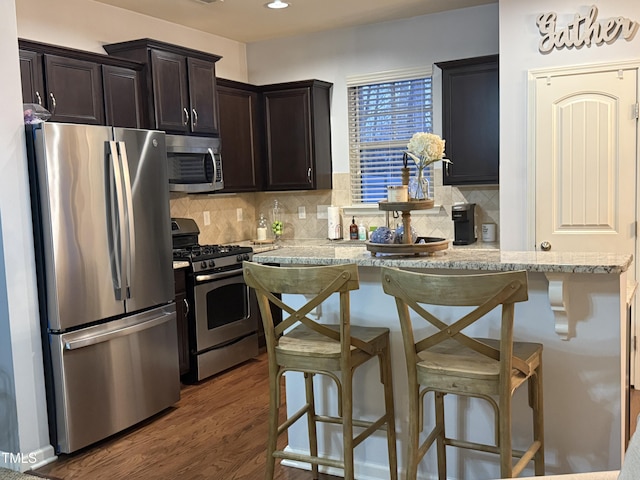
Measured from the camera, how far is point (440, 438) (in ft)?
8.23

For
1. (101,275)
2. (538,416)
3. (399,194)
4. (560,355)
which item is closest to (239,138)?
(101,275)

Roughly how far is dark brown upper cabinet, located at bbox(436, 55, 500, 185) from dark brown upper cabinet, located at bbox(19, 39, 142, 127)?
2.30 metres

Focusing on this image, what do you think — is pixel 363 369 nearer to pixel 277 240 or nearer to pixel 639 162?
pixel 639 162

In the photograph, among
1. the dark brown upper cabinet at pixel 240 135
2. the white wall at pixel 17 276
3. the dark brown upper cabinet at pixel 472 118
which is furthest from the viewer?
the dark brown upper cabinet at pixel 240 135

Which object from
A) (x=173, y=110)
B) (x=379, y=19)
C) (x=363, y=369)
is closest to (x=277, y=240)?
(x=173, y=110)

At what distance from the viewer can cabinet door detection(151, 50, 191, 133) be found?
175 inches

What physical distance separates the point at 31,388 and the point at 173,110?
2.27 meters

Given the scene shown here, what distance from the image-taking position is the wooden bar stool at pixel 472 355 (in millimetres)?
2004

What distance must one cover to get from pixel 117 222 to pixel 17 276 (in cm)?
60

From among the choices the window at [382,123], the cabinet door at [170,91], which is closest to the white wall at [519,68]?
the window at [382,123]

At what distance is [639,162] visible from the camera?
387cm

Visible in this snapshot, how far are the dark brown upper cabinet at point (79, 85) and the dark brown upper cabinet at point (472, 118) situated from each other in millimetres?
2305

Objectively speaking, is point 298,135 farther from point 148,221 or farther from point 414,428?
point 414,428

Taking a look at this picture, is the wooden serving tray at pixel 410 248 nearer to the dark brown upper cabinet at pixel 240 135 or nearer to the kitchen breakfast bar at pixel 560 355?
the kitchen breakfast bar at pixel 560 355
